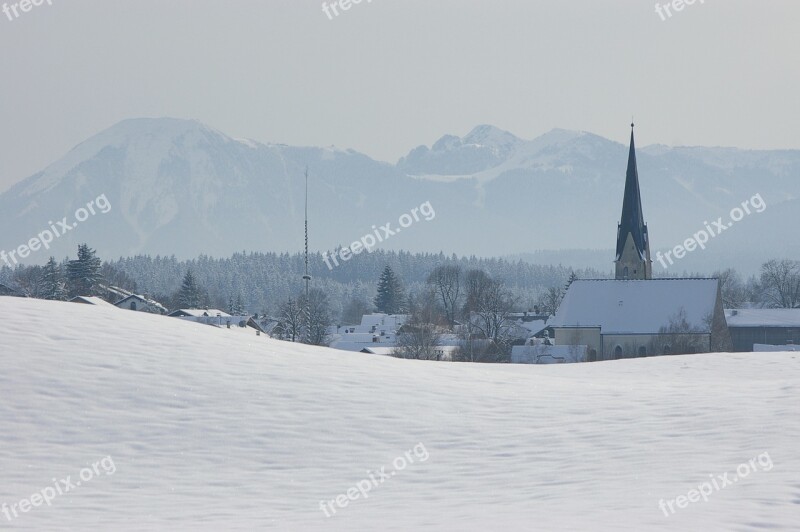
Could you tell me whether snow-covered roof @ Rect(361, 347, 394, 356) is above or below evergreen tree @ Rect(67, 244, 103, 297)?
below

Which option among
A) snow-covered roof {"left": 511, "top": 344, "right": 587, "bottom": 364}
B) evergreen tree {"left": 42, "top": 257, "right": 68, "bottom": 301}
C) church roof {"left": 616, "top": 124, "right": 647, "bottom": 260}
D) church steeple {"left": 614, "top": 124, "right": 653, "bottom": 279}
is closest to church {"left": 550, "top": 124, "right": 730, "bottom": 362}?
snow-covered roof {"left": 511, "top": 344, "right": 587, "bottom": 364}

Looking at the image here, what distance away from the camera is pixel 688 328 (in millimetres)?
108500

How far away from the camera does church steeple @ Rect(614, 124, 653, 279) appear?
121 metres

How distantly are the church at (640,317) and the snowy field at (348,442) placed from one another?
81.4 meters

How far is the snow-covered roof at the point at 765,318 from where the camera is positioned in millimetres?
127537

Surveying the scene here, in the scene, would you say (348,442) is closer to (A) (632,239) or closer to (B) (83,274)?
(A) (632,239)

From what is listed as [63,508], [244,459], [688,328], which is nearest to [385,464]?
[244,459]

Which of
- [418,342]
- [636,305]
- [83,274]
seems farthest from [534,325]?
[418,342]

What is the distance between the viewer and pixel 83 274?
440 feet

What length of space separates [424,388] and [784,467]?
9430mm

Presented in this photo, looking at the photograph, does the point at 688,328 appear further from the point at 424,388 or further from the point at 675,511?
the point at 675,511

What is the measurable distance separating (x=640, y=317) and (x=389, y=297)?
8430cm

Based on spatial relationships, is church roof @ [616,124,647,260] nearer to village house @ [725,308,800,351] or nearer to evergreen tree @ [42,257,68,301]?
village house @ [725,308,800,351]

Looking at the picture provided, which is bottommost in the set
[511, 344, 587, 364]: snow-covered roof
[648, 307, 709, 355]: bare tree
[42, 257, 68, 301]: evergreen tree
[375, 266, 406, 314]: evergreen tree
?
[511, 344, 587, 364]: snow-covered roof
